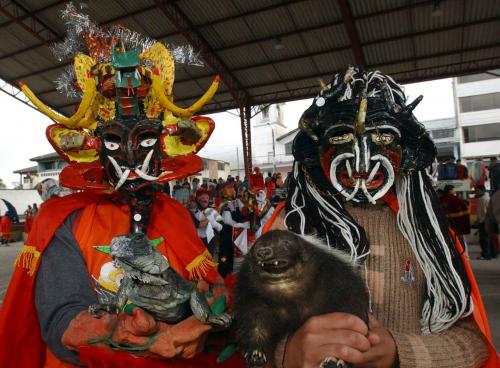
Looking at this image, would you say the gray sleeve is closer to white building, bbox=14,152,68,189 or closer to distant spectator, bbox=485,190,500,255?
distant spectator, bbox=485,190,500,255

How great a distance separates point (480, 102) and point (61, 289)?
37264 millimetres

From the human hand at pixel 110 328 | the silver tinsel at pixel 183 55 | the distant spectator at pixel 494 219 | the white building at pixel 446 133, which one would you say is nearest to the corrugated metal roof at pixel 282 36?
the distant spectator at pixel 494 219

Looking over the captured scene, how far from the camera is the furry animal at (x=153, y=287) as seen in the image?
3.47 ft

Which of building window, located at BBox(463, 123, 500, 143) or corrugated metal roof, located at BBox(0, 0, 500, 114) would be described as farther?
building window, located at BBox(463, 123, 500, 143)

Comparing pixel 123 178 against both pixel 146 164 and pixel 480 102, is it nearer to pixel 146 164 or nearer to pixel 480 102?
pixel 146 164

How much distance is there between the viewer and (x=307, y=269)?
1.06 m

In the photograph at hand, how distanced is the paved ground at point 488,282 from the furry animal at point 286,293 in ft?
11.7

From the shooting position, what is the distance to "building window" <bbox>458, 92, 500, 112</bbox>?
105 feet

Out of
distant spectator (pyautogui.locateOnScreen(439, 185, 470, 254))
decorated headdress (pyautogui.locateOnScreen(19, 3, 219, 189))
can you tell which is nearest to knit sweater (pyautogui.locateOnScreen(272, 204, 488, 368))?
decorated headdress (pyautogui.locateOnScreen(19, 3, 219, 189))

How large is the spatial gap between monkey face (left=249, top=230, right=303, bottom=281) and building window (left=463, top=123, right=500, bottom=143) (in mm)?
35747

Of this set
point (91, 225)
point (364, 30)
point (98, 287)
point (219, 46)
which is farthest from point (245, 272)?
point (219, 46)

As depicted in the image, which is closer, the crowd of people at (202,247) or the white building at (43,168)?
the crowd of people at (202,247)

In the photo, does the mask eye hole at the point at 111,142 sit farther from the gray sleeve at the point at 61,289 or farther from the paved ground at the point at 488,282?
the paved ground at the point at 488,282

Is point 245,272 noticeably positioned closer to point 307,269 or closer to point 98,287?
point 307,269
